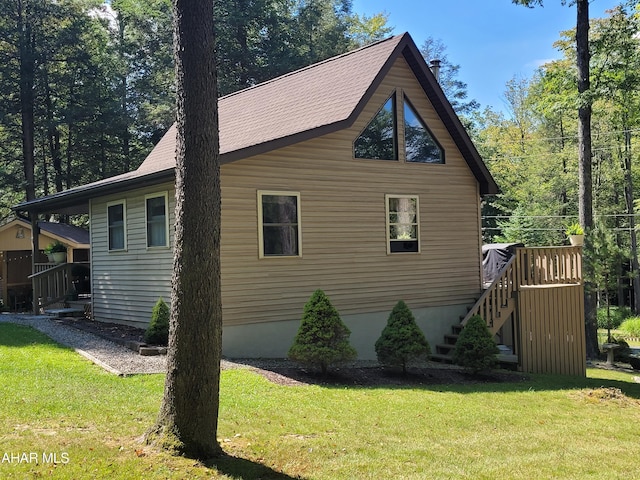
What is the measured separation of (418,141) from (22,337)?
9.41 m

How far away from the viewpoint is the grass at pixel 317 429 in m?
4.88

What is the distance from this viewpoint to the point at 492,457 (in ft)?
18.7

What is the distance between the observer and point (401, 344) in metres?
10.5

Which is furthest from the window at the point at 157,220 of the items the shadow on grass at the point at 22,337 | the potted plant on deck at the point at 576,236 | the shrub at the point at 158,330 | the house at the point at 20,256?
the potted plant on deck at the point at 576,236

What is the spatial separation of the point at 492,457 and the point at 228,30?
87.5ft

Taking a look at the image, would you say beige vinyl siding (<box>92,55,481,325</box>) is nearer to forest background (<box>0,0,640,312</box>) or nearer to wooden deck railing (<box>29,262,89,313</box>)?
wooden deck railing (<box>29,262,89,313</box>)

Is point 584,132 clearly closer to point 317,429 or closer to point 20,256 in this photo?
point 317,429

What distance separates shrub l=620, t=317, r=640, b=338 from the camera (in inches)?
1021

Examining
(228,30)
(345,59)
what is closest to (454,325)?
(345,59)

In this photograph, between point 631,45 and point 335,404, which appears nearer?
point 335,404

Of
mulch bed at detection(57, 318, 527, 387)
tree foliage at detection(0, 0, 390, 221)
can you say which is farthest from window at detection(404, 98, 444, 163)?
tree foliage at detection(0, 0, 390, 221)

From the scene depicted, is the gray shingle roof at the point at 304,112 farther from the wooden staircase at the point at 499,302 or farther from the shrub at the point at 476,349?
the shrub at the point at 476,349

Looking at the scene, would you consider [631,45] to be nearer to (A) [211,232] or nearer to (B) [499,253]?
(B) [499,253]

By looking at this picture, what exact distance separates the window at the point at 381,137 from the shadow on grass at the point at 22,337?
714 cm
